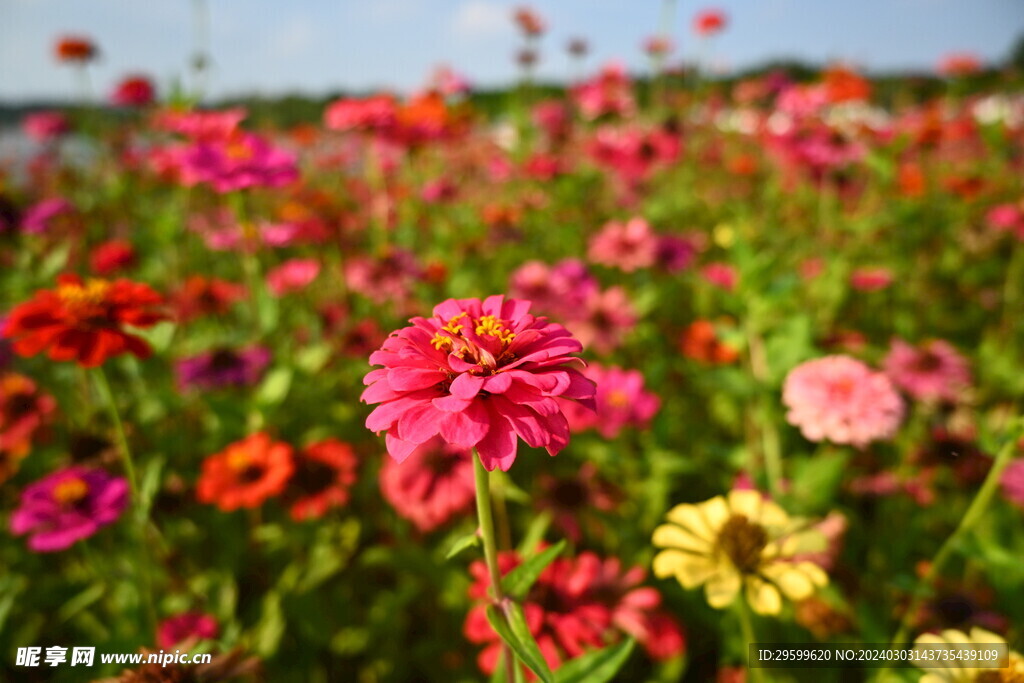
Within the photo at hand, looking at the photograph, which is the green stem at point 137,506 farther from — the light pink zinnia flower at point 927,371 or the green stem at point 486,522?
the light pink zinnia flower at point 927,371

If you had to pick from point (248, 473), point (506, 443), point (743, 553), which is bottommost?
point (743, 553)

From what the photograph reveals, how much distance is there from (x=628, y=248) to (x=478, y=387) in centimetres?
209

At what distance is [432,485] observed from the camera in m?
1.64

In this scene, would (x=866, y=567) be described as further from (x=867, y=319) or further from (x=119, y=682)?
(x=119, y=682)

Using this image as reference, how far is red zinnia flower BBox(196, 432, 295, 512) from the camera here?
1525 mm

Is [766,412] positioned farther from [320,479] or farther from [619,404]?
[320,479]

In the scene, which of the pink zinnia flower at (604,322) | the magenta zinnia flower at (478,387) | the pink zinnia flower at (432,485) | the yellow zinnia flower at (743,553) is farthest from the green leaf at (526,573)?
the pink zinnia flower at (604,322)

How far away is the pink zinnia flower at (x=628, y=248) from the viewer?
2584mm

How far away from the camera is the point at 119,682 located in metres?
0.94

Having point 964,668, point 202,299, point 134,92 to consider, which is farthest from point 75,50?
point 964,668

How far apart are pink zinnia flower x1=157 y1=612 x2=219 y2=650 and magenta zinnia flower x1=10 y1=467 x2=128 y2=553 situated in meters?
0.29

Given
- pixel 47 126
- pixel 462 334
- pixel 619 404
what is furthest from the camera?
pixel 47 126

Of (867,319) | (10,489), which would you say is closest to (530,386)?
(10,489)

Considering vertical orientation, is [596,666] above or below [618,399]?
below
